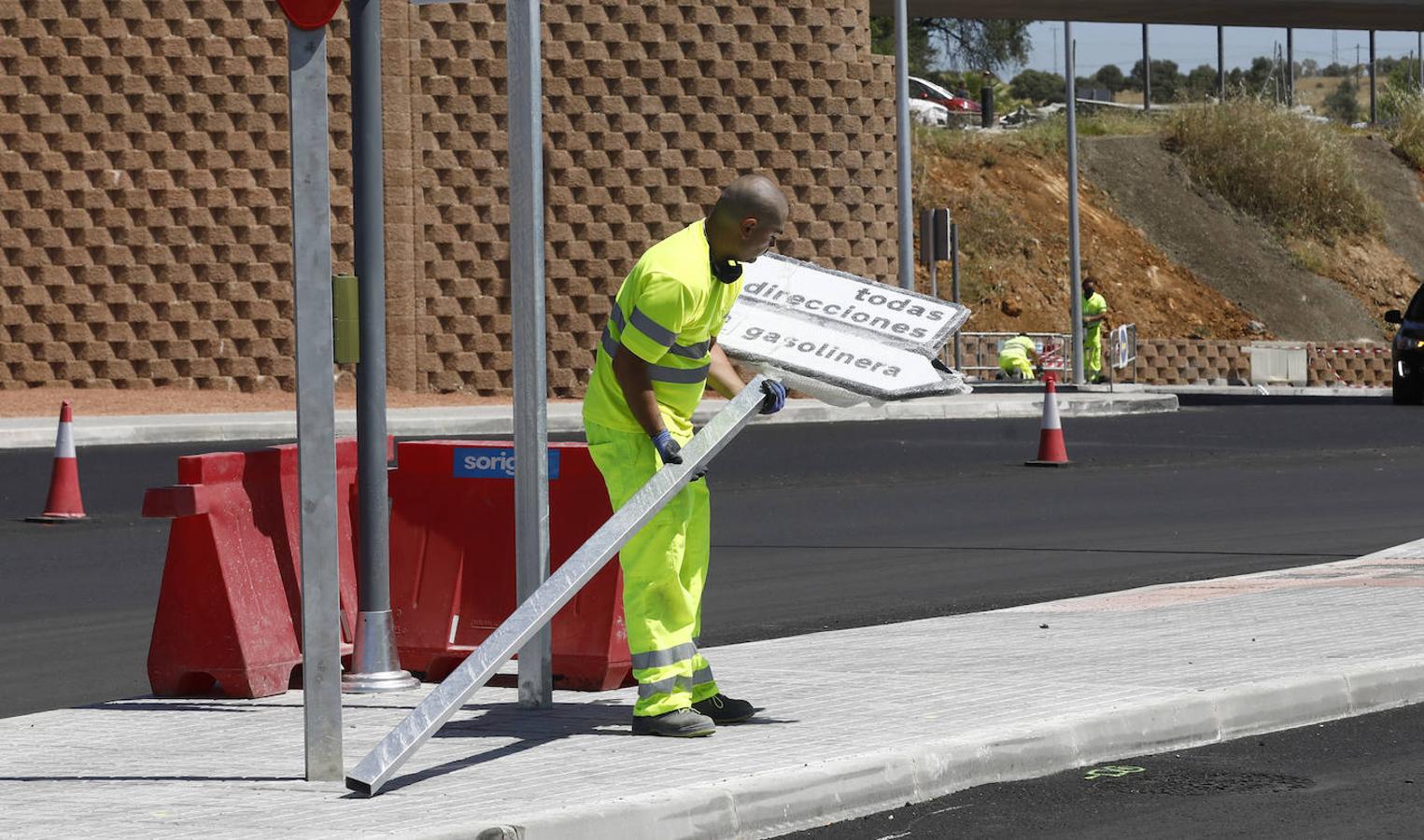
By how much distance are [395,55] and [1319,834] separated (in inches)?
1022

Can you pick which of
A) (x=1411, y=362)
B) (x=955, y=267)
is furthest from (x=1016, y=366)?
(x=1411, y=362)

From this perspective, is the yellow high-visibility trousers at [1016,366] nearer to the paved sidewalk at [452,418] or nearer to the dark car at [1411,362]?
the paved sidewalk at [452,418]

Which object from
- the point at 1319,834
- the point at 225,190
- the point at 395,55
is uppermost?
the point at 395,55

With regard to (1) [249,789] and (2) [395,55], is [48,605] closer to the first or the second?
(1) [249,789]

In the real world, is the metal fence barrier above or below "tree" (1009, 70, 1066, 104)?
below

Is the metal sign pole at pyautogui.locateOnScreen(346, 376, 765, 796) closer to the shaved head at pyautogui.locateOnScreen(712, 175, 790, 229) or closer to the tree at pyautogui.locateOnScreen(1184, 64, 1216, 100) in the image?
the shaved head at pyautogui.locateOnScreen(712, 175, 790, 229)

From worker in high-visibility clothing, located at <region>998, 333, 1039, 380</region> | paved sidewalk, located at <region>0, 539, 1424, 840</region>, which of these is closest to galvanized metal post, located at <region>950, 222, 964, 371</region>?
worker in high-visibility clothing, located at <region>998, 333, 1039, 380</region>

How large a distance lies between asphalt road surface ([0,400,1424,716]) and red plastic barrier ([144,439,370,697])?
0.71 meters

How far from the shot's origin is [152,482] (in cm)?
1834

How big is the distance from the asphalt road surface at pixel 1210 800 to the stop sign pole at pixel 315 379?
143 centimetres

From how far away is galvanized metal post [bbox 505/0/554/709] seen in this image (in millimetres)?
7766

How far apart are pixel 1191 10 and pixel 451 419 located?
2505cm

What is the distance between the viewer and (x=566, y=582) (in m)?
7.07

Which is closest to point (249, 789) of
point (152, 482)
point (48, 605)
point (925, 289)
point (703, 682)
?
point (703, 682)
